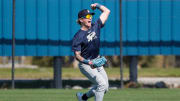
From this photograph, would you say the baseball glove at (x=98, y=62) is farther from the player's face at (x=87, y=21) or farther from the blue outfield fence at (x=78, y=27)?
the blue outfield fence at (x=78, y=27)

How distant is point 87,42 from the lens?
11.5m

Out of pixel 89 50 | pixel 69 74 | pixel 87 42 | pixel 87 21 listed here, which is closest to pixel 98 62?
pixel 89 50

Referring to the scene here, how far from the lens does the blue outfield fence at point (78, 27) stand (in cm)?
2206

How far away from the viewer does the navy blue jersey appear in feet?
37.5

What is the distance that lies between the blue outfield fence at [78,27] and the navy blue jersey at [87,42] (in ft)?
34.4

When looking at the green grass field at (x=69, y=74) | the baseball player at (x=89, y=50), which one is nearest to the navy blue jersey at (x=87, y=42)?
the baseball player at (x=89, y=50)

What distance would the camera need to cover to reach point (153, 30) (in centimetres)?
2294

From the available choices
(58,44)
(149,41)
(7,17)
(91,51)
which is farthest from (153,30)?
(91,51)

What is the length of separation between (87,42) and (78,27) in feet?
35.8

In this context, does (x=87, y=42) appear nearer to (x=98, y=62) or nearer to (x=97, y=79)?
(x=98, y=62)

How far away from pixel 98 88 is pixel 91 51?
0.70 meters

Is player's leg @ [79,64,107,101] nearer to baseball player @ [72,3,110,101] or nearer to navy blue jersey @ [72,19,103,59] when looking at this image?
baseball player @ [72,3,110,101]

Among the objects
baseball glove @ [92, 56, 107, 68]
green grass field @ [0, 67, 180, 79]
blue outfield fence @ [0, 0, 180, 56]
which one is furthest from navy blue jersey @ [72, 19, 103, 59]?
green grass field @ [0, 67, 180, 79]

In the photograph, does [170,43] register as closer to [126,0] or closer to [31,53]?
[126,0]
